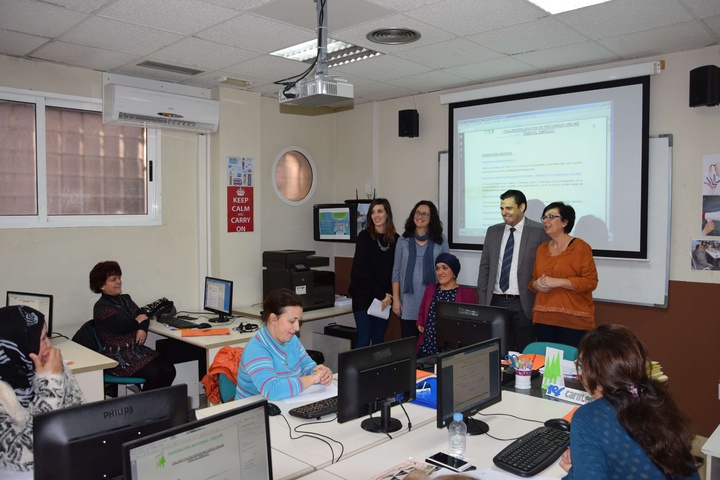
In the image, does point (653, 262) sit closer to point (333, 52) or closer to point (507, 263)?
point (507, 263)

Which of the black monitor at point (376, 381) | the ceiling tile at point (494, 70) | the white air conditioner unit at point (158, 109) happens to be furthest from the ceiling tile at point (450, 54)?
the black monitor at point (376, 381)

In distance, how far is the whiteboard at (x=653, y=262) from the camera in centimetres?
399

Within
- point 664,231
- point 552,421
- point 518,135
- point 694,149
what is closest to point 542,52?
point 518,135

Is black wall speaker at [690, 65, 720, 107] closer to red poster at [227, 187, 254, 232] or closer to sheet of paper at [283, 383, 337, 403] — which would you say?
sheet of paper at [283, 383, 337, 403]

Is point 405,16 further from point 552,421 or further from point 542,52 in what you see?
point 552,421

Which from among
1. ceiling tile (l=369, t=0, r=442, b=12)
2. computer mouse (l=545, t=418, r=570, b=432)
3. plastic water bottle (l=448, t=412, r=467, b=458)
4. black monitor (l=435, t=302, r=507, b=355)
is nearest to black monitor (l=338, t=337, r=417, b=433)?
plastic water bottle (l=448, t=412, r=467, b=458)

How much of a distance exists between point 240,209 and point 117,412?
150 inches

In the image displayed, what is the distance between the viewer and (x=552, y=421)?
2.41 m

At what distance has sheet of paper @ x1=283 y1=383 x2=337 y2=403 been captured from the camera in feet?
8.93

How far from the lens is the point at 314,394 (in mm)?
2807

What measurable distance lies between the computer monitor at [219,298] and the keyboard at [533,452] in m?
3.05

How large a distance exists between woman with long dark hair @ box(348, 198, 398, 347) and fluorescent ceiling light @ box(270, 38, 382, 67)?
133 centimetres

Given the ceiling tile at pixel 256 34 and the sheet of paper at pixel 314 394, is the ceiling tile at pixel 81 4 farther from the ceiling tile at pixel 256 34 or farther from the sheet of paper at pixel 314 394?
the sheet of paper at pixel 314 394

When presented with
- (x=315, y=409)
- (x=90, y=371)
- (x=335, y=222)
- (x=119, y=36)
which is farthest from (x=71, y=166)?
(x=315, y=409)
